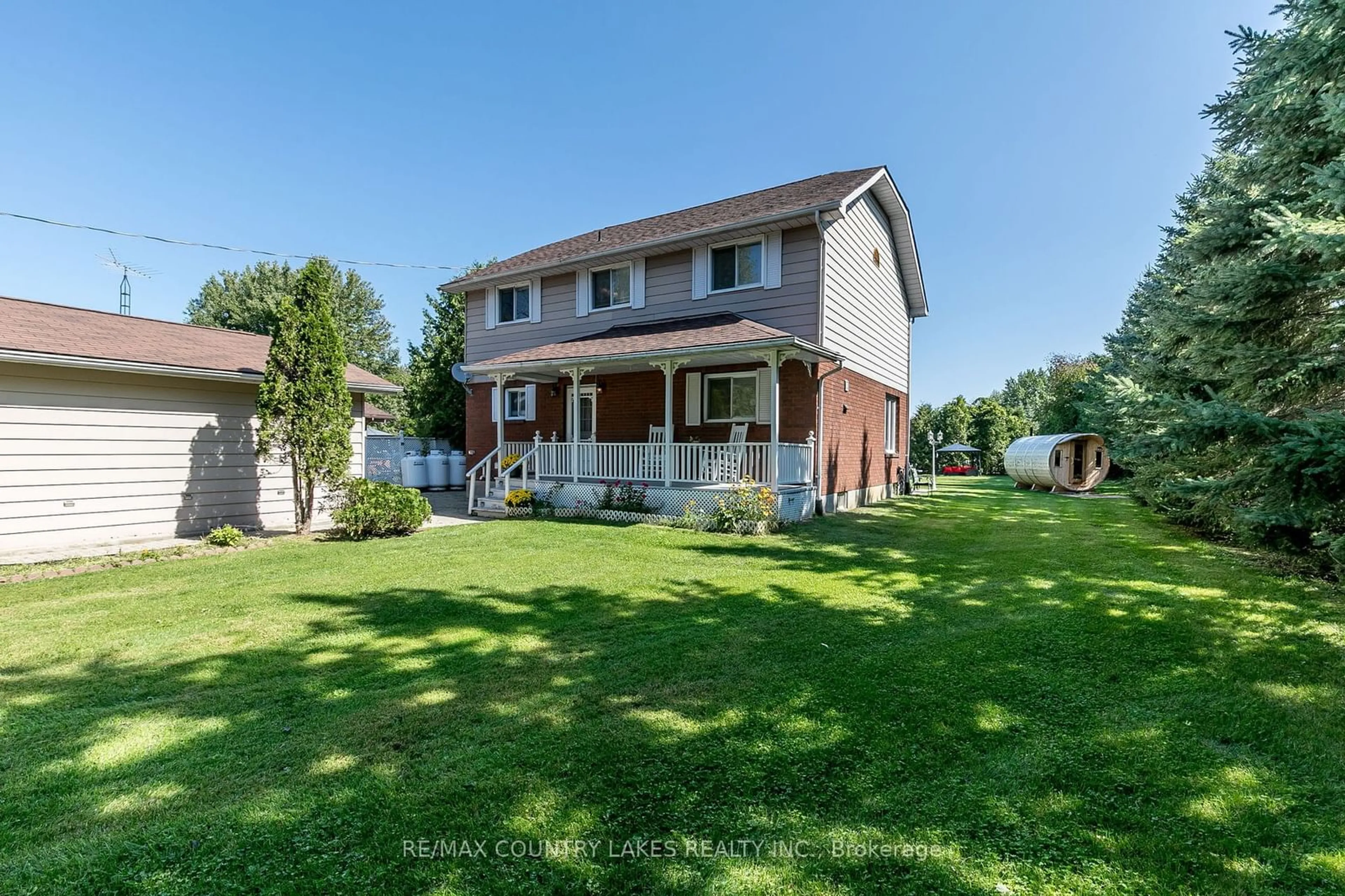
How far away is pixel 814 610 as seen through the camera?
5.45 m

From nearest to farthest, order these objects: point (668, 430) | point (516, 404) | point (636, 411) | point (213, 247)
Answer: point (668, 430) → point (636, 411) → point (213, 247) → point (516, 404)

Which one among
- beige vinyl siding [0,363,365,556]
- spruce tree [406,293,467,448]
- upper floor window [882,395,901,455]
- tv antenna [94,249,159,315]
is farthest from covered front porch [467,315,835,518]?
spruce tree [406,293,467,448]

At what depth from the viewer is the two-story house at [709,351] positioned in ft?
39.0

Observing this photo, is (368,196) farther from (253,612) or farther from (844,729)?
(844,729)

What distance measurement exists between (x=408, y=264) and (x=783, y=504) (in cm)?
1537

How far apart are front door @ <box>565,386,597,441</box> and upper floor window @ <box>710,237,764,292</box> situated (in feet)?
14.1

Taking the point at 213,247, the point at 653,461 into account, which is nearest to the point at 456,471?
the point at 213,247

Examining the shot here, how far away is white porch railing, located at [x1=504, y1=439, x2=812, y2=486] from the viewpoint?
11.6 meters

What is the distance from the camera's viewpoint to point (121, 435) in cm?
898

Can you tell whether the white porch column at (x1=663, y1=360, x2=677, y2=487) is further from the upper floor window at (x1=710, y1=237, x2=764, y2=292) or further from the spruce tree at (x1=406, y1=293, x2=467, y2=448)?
the spruce tree at (x1=406, y1=293, x2=467, y2=448)

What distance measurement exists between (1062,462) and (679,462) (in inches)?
638

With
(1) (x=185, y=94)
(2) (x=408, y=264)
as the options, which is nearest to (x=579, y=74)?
(2) (x=408, y=264)

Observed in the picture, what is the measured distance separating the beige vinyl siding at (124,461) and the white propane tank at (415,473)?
8.98m

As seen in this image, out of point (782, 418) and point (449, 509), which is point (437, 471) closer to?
point (449, 509)
